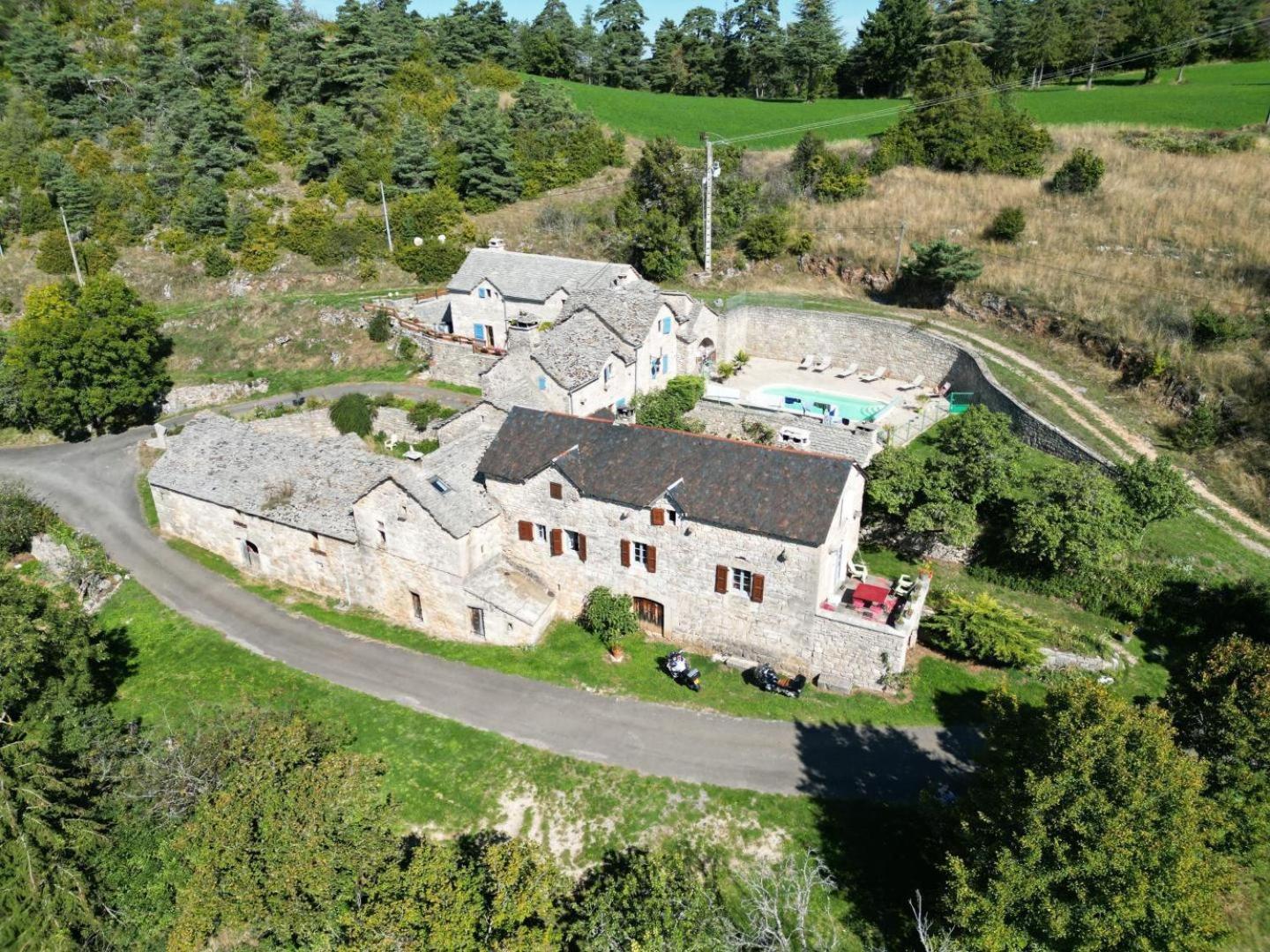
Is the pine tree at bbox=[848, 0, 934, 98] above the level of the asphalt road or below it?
above

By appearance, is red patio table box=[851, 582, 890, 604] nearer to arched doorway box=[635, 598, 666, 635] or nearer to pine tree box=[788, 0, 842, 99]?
arched doorway box=[635, 598, 666, 635]

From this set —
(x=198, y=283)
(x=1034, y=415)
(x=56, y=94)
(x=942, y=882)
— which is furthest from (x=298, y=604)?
(x=56, y=94)

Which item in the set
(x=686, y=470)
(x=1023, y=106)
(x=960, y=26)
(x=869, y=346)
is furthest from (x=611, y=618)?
(x=960, y=26)

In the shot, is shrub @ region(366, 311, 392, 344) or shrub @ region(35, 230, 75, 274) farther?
shrub @ region(35, 230, 75, 274)

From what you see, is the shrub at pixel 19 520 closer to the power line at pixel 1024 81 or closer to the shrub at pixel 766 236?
the shrub at pixel 766 236

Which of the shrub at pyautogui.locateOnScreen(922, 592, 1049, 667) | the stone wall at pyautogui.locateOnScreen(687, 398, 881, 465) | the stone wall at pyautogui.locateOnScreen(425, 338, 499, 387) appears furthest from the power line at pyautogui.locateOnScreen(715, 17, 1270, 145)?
the shrub at pyautogui.locateOnScreen(922, 592, 1049, 667)

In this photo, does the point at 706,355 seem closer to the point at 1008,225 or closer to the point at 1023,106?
the point at 1008,225

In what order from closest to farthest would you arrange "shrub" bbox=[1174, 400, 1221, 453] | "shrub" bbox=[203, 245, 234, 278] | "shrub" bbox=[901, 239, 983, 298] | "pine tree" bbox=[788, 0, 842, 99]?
"shrub" bbox=[1174, 400, 1221, 453], "shrub" bbox=[901, 239, 983, 298], "shrub" bbox=[203, 245, 234, 278], "pine tree" bbox=[788, 0, 842, 99]
